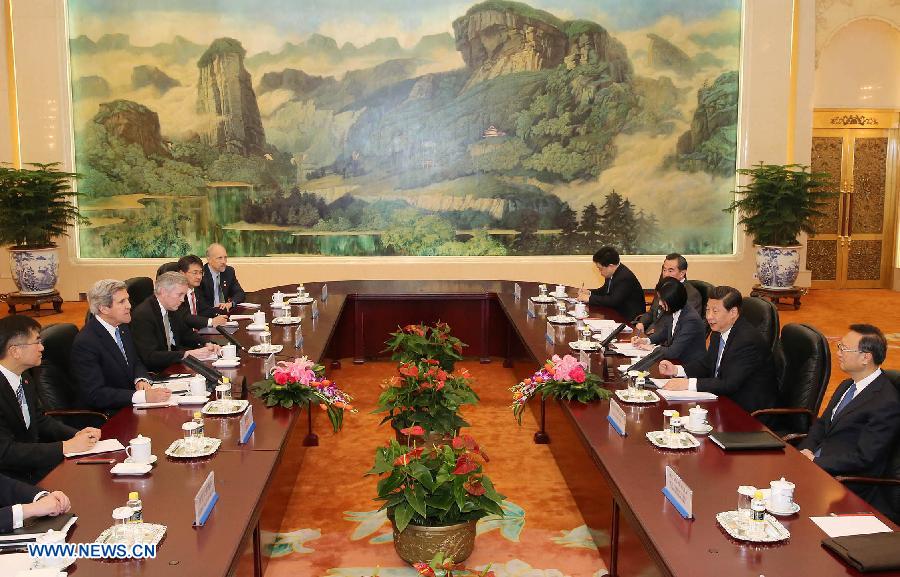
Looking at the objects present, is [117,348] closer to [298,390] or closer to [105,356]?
[105,356]

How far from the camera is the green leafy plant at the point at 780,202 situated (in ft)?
31.7

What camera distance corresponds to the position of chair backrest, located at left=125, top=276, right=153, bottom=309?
5.98 meters

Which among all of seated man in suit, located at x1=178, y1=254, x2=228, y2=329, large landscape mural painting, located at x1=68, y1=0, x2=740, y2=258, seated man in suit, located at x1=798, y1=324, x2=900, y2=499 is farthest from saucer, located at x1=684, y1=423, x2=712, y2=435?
large landscape mural painting, located at x1=68, y1=0, x2=740, y2=258

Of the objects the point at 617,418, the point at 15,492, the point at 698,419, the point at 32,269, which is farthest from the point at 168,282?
the point at 32,269

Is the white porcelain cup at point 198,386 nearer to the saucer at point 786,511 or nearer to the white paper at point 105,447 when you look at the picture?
the white paper at point 105,447

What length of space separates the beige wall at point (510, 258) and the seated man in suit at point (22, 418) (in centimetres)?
683

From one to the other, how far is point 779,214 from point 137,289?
705cm

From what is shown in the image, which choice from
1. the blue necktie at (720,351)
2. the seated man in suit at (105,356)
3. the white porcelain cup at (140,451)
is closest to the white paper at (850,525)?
the blue necktie at (720,351)

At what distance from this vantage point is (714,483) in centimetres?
281

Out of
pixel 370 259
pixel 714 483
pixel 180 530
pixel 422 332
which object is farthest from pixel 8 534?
pixel 370 259

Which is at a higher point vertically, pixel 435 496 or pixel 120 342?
pixel 120 342

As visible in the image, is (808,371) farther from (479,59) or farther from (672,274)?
(479,59)

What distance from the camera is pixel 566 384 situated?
12.7 feet

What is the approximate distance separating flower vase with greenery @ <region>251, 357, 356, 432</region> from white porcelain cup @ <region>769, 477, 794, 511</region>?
1918 mm
